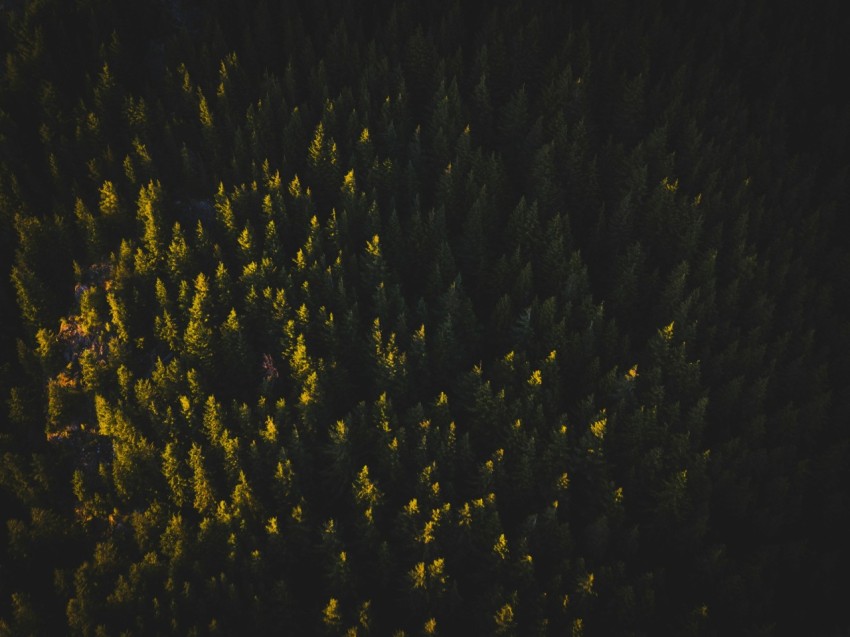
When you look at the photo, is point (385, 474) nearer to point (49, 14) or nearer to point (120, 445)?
point (120, 445)

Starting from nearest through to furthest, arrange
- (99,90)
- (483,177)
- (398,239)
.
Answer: (398,239)
(483,177)
(99,90)

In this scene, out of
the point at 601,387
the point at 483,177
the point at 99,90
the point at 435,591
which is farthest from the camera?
the point at 99,90

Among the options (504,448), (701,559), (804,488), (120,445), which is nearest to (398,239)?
(504,448)

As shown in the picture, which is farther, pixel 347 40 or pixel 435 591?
pixel 347 40

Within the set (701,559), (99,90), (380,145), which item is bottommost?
(701,559)

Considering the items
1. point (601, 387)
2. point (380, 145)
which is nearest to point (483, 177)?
point (380, 145)

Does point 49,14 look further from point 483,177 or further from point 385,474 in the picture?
point 385,474

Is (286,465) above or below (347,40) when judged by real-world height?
below
